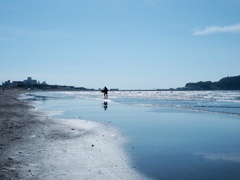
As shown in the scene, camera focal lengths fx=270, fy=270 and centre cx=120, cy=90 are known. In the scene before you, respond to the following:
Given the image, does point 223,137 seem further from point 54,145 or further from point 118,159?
point 54,145

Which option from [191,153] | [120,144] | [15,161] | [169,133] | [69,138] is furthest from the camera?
[169,133]

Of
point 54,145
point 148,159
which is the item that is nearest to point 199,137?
point 148,159

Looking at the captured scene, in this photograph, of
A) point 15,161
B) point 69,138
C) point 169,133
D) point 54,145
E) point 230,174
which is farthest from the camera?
point 169,133

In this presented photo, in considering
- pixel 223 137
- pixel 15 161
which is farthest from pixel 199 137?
pixel 15 161

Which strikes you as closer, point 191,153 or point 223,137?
point 191,153

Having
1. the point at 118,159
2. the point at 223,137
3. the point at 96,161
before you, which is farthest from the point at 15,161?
the point at 223,137

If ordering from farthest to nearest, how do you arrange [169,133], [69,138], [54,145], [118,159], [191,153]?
1. [169,133]
2. [69,138]
3. [54,145]
4. [191,153]
5. [118,159]

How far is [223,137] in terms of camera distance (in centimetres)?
1351

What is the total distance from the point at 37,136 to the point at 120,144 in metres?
4.18

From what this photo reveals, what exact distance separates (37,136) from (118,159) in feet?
17.8

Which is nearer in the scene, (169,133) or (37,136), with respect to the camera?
(37,136)

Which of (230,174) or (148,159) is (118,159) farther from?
(230,174)

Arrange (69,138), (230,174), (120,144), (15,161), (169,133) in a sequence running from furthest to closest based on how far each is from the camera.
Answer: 1. (169,133)
2. (69,138)
3. (120,144)
4. (15,161)
5. (230,174)

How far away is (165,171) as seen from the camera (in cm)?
805
